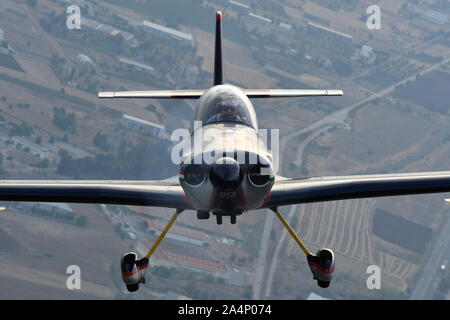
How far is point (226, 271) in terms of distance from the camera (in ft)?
367

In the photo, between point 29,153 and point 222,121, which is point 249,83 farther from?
point 222,121

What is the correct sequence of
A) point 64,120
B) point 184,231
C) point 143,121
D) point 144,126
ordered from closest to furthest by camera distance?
point 184,231, point 144,126, point 64,120, point 143,121

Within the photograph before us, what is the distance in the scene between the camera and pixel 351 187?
33.3 metres

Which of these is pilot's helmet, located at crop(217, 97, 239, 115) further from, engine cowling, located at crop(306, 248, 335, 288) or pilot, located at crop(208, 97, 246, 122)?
engine cowling, located at crop(306, 248, 335, 288)

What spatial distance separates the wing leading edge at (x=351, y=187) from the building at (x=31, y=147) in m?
127

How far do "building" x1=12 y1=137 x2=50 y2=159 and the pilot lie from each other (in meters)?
125

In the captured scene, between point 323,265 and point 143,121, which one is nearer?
point 323,265

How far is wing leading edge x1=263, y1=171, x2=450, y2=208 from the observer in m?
32.6

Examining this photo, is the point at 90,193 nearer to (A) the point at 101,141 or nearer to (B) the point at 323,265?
(B) the point at 323,265

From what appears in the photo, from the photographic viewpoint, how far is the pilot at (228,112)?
33531mm

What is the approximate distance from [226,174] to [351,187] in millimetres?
7600
